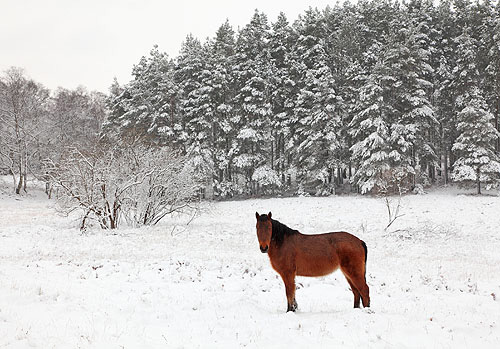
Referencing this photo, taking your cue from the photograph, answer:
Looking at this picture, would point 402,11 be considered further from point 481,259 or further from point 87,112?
point 87,112

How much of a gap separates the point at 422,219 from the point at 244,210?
1299 centimetres

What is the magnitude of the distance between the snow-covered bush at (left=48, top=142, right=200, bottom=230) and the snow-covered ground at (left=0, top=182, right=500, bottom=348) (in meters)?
1.59

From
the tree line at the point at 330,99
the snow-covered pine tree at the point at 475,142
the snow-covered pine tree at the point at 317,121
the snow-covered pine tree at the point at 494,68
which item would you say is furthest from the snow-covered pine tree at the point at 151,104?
the snow-covered pine tree at the point at 494,68

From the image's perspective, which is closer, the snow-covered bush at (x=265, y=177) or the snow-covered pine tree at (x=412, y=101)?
the snow-covered pine tree at (x=412, y=101)

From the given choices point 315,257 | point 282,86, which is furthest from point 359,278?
point 282,86

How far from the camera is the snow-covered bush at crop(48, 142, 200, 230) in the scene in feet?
56.3

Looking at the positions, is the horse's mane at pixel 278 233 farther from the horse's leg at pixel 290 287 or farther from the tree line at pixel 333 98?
the tree line at pixel 333 98

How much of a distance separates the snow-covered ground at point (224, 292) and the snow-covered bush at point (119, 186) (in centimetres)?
159

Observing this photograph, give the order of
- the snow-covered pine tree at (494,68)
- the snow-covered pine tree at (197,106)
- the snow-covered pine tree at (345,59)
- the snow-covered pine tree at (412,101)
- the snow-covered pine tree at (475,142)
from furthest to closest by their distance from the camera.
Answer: the snow-covered pine tree at (197,106) < the snow-covered pine tree at (345,59) < the snow-covered pine tree at (494,68) < the snow-covered pine tree at (412,101) < the snow-covered pine tree at (475,142)

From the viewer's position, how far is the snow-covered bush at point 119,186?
1717cm

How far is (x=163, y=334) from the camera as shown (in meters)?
4.88

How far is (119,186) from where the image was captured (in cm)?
1722

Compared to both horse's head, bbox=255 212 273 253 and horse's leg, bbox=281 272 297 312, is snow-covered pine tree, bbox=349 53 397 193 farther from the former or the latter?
horse's head, bbox=255 212 273 253

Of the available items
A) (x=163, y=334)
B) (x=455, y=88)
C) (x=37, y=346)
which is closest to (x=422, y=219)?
(x=455, y=88)
